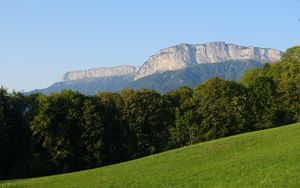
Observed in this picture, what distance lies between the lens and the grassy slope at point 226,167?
23.9m

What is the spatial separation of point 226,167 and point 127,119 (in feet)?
204

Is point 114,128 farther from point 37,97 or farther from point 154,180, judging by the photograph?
point 154,180

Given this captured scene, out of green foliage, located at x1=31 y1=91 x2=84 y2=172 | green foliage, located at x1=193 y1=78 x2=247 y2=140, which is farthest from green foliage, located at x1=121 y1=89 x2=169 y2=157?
green foliage, located at x1=31 y1=91 x2=84 y2=172

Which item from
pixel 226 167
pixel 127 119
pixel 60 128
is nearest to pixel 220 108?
pixel 127 119

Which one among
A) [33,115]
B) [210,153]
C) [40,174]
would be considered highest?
[33,115]

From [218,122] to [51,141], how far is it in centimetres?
3354

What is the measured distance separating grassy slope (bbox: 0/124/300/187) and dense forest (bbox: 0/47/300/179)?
40.1 m

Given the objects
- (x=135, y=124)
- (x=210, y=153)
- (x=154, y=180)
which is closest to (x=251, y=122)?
(x=135, y=124)

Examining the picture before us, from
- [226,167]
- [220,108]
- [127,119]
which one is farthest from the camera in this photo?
[220,108]

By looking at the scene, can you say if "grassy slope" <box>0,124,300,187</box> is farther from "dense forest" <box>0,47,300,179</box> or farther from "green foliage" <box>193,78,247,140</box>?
"green foliage" <box>193,78,247,140</box>

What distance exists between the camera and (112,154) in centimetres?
8700

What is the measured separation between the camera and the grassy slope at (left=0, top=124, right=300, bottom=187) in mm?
23875

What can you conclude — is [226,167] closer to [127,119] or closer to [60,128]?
[60,128]

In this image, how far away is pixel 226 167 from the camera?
97.0ft
